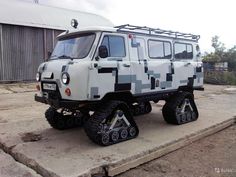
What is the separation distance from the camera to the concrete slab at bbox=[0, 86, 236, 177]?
4.65 meters

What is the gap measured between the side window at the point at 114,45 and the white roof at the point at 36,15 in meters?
13.6

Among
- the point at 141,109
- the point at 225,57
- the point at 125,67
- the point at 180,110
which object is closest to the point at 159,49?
the point at 125,67

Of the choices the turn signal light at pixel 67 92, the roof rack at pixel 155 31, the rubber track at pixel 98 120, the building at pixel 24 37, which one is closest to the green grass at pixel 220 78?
the building at pixel 24 37

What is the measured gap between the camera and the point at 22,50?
18344 mm

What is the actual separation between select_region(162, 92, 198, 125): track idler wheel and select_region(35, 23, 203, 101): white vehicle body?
0.30 meters

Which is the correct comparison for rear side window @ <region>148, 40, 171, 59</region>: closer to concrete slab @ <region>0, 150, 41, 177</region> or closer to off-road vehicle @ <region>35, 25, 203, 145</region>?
off-road vehicle @ <region>35, 25, 203, 145</region>

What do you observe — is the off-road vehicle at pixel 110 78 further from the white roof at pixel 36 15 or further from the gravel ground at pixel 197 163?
the white roof at pixel 36 15

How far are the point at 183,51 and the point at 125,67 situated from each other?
8.54ft

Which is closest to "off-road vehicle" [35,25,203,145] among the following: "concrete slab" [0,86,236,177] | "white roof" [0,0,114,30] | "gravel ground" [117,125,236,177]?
"concrete slab" [0,86,236,177]

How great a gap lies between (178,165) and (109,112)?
62.3 inches

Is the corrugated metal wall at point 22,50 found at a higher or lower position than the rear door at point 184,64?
higher

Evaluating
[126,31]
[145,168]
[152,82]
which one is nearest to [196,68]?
[152,82]

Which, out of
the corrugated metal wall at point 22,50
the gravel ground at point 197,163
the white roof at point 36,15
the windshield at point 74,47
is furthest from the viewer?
the white roof at point 36,15

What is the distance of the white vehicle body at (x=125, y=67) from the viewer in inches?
209
